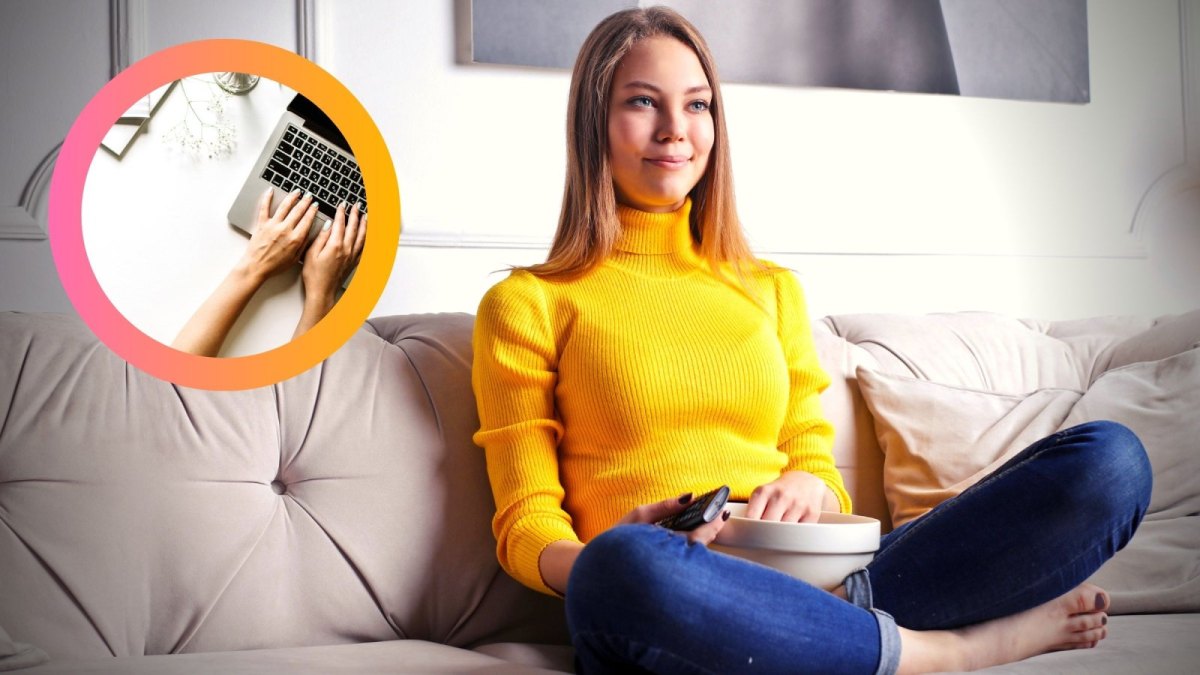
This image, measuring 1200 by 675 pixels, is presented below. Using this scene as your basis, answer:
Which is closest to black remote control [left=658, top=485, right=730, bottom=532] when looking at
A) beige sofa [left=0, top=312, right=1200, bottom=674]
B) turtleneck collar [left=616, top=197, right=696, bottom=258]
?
beige sofa [left=0, top=312, right=1200, bottom=674]

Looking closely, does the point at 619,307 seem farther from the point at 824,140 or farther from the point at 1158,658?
the point at 824,140

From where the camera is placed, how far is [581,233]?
1326 mm

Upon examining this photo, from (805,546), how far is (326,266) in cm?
81

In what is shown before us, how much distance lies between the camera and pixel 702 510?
94cm

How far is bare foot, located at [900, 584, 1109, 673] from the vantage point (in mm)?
999

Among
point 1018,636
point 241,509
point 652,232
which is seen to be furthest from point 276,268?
point 1018,636

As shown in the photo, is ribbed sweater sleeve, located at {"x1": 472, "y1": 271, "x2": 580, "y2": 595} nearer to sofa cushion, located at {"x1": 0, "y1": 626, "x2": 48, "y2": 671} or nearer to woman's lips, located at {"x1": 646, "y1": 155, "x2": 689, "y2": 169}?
woman's lips, located at {"x1": 646, "y1": 155, "x2": 689, "y2": 169}

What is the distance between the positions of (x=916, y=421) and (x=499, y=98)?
0.82 metres

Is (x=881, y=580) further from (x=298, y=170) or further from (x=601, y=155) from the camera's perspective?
(x=298, y=170)

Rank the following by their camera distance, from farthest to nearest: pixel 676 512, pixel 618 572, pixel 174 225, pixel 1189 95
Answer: pixel 1189 95 → pixel 174 225 → pixel 676 512 → pixel 618 572

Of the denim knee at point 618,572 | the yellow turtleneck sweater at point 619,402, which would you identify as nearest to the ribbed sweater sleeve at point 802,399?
the yellow turtleneck sweater at point 619,402

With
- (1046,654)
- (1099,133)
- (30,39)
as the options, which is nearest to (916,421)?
(1046,654)

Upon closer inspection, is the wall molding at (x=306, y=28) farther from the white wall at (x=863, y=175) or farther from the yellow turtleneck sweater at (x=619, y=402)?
the yellow turtleneck sweater at (x=619, y=402)

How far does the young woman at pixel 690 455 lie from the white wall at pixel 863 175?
1.26 feet
